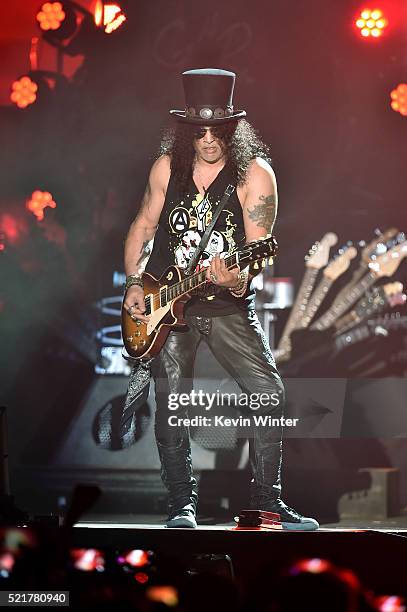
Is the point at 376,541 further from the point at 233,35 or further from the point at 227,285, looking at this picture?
the point at 233,35

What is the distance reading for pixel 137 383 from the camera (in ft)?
19.6

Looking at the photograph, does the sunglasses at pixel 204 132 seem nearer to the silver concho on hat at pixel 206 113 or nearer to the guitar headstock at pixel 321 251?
the silver concho on hat at pixel 206 113

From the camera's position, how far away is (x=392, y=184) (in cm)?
636

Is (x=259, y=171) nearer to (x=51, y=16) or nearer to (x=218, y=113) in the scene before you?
(x=218, y=113)

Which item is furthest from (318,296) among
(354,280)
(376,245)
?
(376,245)

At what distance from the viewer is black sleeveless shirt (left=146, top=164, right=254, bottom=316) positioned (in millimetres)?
5598

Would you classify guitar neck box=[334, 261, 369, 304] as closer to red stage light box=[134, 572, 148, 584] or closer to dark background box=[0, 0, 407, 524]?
dark background box=[0, 0, 407, 524]

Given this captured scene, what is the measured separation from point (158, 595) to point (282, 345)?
390 centimetres

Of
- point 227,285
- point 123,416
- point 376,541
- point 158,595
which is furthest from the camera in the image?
point 123,416

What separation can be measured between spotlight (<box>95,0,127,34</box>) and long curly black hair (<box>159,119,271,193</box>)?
0.96m

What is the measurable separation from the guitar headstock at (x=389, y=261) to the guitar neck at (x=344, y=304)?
5 cm

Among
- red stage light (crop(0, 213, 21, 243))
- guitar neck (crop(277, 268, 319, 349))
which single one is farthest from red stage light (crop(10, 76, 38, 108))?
guitar neck (crop(277, 268, 319, 349))

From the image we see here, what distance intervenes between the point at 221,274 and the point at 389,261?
1435 mm

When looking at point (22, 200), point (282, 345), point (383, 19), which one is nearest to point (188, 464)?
point (282, 345)
